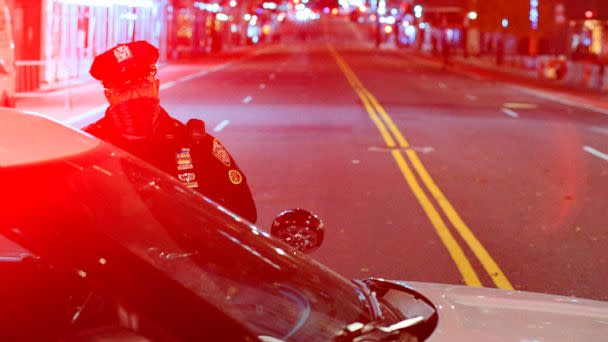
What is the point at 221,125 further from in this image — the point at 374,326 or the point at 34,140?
the point at 34,140

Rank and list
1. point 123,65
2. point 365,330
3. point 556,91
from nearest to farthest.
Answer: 1. point 365,330
2. point 123,65
3. point 556,91

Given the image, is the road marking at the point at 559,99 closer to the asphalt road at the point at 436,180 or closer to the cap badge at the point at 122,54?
the asphalt road at the point at 436,180

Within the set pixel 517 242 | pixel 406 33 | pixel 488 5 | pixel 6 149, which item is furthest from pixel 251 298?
pixel 406 33

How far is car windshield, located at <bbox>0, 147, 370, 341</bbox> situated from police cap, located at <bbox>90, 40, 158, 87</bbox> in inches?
44.9

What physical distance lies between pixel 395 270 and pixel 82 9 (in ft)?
97.2

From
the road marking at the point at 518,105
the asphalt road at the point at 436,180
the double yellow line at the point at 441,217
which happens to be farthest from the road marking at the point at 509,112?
the double yellow line at the point at 441,217

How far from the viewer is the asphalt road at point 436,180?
8734 mm

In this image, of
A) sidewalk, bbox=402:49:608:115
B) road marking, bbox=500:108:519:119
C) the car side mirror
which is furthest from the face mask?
sidewalk, bbox=402:49:608:115

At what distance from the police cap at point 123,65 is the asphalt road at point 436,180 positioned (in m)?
4.20

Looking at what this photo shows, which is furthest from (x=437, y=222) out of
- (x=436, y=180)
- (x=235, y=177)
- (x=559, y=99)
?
(x=559, y=99)

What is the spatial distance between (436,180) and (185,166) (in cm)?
1002

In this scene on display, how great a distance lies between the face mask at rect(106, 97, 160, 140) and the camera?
416 centimetres

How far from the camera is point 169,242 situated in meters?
2.76

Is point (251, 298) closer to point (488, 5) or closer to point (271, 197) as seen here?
point (271, 197)
